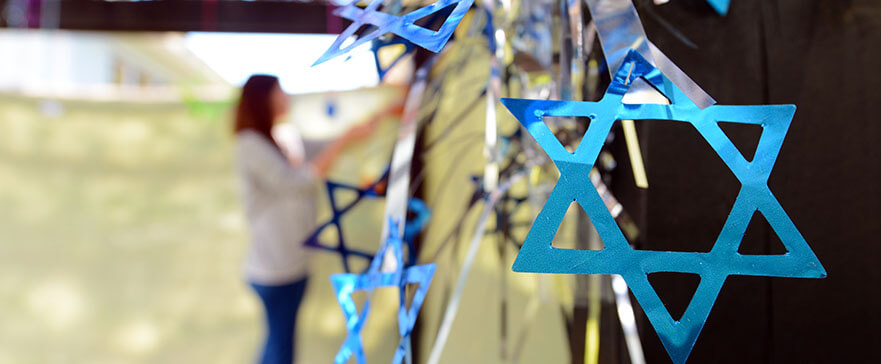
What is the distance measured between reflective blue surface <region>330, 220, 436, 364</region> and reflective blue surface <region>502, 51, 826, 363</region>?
0.13m

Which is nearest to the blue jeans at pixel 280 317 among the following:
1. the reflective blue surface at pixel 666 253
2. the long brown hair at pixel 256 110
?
the long brown hair at pixel 256 110

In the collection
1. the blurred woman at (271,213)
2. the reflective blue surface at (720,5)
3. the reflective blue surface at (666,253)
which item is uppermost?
the reflective blue surface at (720,5)

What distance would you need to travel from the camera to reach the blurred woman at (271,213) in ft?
4.05

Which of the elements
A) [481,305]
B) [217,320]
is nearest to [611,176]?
[481,305]

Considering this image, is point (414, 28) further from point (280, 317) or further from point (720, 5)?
point (280, 317)

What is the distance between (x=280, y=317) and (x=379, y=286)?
1003 millimetres

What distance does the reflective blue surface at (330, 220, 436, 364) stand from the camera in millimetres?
327

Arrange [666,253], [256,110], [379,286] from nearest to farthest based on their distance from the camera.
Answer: [666,253] → [379,286] → [256,110]

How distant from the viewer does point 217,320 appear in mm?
1644

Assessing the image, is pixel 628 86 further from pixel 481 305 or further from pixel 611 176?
pixel 481 305

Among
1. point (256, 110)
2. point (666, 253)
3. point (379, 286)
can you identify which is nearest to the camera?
point (666, 253)

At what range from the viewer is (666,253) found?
0.23 metres

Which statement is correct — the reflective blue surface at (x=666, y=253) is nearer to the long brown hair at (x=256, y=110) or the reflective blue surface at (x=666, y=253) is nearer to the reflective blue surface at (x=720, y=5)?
the reflective blue surface at (x=720, y=5)

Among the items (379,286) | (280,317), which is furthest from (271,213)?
(379,286)
